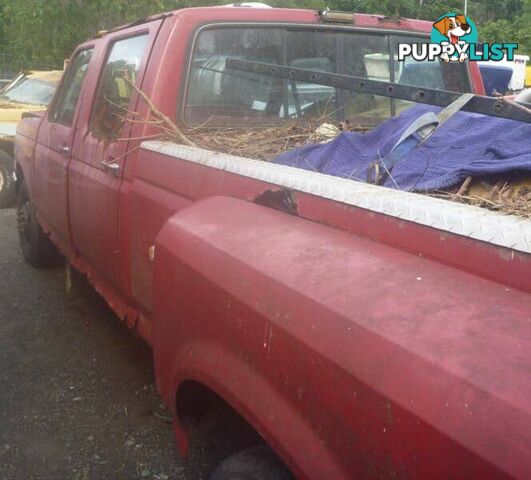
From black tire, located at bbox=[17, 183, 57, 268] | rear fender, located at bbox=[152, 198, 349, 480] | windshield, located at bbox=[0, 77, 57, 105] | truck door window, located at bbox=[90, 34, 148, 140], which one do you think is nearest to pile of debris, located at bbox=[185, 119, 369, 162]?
truck door window, located at bbox=[90, 34, 148, 140]

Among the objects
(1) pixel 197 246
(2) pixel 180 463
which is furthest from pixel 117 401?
(1) pixel 197 246

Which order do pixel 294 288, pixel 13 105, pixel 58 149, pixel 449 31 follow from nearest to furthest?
pixel 294 288 < pixel 58 149 < pixel 449 31 < pixel 13 105

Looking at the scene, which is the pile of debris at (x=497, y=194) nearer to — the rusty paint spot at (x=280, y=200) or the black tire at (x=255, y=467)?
the rusty paint spot at (x=280, y=200)

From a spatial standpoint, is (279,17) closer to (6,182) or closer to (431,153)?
(431,153)

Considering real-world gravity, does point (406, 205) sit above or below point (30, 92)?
above

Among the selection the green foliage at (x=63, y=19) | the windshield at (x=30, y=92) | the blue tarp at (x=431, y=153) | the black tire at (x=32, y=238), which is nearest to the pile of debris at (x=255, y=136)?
the blue tarp at (x=431, y=153)

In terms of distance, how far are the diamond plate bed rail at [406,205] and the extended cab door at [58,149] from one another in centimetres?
206

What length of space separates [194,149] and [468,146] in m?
1.06

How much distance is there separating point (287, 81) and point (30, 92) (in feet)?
24.9

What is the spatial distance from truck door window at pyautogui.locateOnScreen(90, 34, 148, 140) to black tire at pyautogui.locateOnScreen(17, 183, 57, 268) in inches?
77.5

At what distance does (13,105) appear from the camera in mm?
9117

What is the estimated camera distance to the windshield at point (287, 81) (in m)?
3.14

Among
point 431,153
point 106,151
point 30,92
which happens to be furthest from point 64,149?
point 30,92

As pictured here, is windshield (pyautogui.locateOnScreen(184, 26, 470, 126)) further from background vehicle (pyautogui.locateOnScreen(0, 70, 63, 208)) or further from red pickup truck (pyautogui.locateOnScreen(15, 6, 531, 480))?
background vehicle (pyautogui.locateOnScreen(0, 70, 63, 208))
